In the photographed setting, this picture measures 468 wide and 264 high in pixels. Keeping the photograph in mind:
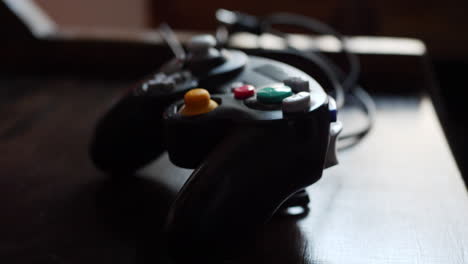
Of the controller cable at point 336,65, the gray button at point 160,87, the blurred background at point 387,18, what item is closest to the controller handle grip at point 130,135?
the gray button at point 160,87

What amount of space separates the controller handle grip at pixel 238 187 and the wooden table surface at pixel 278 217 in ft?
0.08

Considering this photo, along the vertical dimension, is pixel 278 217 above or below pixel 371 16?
above

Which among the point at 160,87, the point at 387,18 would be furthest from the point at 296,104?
the point at 387,18

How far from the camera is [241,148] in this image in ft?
1.08

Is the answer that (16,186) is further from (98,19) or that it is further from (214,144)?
(98,19)

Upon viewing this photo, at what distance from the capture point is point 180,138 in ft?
1.17

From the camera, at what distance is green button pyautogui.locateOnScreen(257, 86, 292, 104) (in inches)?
13.9

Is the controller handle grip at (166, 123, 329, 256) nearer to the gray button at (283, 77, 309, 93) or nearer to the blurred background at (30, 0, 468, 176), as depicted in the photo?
the gray button at (283, 77, 309, 93)

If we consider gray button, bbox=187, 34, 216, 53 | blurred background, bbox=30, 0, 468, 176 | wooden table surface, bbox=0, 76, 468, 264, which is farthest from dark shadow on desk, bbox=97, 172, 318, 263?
blurred background, bbox=30, 0, 468, 176

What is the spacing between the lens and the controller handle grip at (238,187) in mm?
317

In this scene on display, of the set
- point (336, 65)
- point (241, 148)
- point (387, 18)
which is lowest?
point (387, 18)

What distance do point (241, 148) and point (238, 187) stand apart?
2cm

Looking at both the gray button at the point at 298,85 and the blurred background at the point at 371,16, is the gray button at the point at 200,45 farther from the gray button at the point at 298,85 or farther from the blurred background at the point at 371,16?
the blurred background at the point at 371,16

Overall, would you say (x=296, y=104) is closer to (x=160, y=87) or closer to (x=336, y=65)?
(x=160, y=87)
